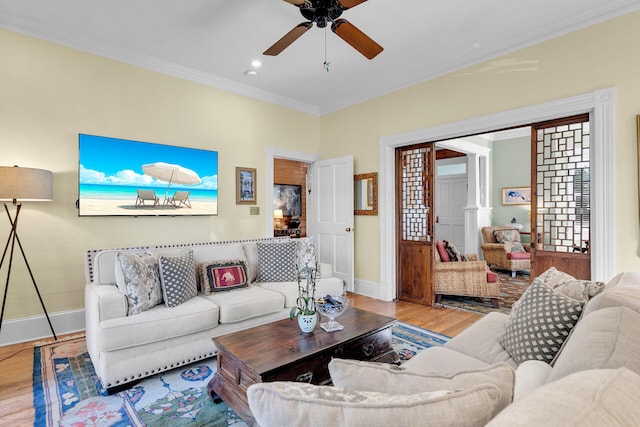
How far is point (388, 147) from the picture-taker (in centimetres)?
463

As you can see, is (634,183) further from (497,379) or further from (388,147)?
(497,379)

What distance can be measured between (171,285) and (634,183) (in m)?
3.97


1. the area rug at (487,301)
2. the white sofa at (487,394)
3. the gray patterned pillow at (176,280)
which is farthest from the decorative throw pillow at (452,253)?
the white sofa at (487,394)

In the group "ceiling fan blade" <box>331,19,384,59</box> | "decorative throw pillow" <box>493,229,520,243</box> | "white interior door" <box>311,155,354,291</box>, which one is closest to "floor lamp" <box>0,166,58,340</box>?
"ceiling fan blade" <box>331,19,384,59</box>

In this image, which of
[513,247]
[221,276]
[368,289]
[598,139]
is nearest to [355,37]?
[598,139]

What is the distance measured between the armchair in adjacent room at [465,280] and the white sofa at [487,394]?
11.3 ft

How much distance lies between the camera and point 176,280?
278cm

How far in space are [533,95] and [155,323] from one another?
4.00 metres

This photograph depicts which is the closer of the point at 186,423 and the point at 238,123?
the point at 186,423

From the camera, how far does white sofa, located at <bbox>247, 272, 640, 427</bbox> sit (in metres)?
0.56

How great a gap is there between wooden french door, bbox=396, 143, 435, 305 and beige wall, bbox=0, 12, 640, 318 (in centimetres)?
47

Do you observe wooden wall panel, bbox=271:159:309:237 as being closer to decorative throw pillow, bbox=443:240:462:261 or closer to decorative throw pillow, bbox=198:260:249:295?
decorative throw pillow, bbox=443:240:462:261

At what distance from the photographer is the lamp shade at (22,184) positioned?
269 centimetres

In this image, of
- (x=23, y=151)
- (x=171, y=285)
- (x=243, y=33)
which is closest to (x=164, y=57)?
(x=243, y=33)
